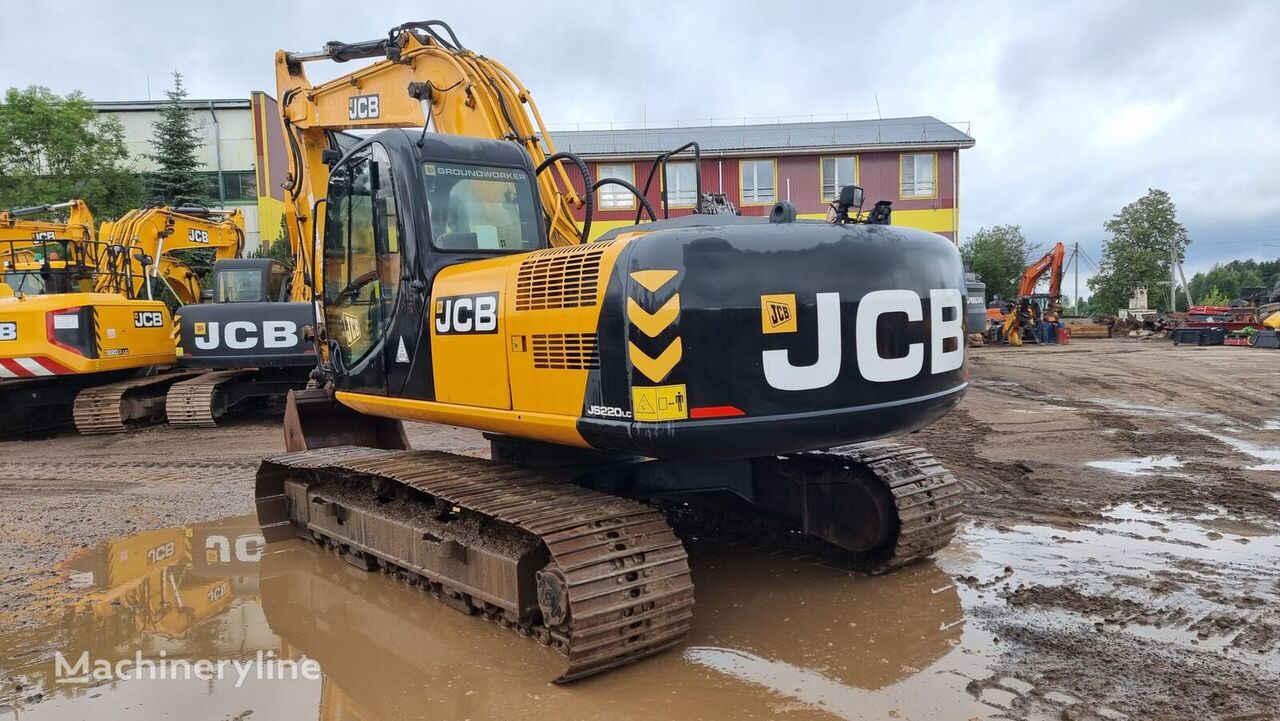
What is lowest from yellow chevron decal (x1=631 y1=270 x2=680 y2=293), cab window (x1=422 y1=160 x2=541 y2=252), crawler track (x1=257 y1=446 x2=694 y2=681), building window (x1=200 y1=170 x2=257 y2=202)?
crawler track (x1=257 y1=446 x2=694 y2=681)

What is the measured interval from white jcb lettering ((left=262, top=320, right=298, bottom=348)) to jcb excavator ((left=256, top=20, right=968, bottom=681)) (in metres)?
5.57

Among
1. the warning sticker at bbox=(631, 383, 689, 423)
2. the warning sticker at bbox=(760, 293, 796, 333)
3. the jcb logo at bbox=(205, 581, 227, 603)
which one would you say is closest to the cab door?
the jcb logo at bbox=(205, 581, 227, 603)

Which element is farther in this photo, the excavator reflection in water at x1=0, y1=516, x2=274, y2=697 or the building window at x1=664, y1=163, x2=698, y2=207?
the building window at x1=664, y1=163, x2=698, y2=207

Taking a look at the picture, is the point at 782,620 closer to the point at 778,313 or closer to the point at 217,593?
the point at 778,313

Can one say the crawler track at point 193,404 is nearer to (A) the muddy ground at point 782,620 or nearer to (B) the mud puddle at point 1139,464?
(A) the muddy ground at point 782,620

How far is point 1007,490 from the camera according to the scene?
6777 mm

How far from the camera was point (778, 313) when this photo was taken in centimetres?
350

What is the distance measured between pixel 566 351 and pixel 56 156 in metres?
28.9

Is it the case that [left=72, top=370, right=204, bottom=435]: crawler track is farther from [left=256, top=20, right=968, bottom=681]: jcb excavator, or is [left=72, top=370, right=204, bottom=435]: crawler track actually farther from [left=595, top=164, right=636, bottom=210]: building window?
[left=595, top=164, right=636, bottom=210]: building window

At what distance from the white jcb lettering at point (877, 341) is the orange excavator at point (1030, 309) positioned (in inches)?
985

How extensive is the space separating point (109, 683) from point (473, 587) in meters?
1.59

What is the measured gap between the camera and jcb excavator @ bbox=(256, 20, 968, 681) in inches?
137

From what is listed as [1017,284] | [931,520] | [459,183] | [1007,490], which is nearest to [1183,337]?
[1017,284]

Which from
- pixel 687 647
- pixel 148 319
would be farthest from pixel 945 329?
pixel 148 319
